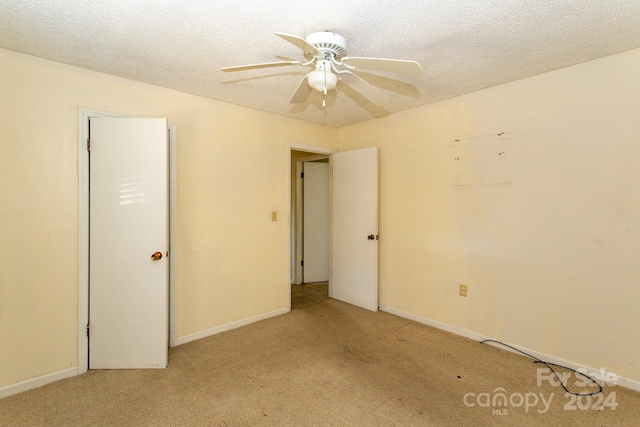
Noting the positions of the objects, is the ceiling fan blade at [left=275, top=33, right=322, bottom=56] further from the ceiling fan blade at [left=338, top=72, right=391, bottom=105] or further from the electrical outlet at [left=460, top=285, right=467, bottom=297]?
the electrical outlet at [left=460, top=285, right=467, bottom=297]

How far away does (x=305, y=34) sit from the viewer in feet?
6.28

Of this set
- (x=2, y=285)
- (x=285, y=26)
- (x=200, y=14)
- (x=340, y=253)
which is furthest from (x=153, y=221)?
(x=340, y=253)

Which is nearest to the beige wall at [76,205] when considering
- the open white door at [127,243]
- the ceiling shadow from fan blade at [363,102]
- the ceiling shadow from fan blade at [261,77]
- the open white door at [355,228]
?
the open white door at [127,243]

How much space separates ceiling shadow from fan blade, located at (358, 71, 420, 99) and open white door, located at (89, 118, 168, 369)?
172 centimetres

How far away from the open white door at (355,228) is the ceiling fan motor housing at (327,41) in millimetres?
1936

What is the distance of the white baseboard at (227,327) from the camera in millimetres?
2914

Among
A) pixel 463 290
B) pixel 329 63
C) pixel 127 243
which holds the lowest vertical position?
pixel 463 290

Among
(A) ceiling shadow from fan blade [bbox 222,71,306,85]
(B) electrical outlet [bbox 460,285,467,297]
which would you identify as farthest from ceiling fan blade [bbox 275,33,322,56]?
(B) electrical outlet [bbox 460,285,467,297]

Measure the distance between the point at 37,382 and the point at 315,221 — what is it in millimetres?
3718

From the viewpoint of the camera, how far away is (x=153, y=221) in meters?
2.47

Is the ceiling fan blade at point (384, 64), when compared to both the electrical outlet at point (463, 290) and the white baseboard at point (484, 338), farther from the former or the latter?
the white baseboard at point (484, 338)

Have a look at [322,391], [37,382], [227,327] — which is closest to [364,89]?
[322,391]

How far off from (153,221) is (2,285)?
101 cm

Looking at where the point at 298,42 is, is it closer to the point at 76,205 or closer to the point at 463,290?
the point at 76,205
